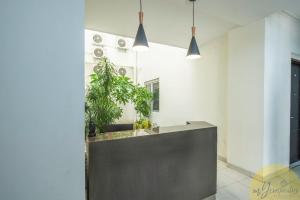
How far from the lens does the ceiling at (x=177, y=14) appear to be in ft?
7.92

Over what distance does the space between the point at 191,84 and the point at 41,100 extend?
400 centimetres

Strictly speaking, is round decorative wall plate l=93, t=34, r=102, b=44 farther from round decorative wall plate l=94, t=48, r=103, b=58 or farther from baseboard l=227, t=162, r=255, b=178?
baseboard l=227, t=162, r=255, b=178

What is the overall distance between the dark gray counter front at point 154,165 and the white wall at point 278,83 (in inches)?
51.1

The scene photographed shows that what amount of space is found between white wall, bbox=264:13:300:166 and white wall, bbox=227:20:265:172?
99mm

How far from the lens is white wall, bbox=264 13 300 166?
2787mm

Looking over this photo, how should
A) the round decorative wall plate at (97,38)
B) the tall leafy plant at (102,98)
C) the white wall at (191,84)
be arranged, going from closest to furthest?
1. the tall leafy plant at (102,98)
2. the white wall at (191,84)
3. the round decorative wall plate at (97,38)

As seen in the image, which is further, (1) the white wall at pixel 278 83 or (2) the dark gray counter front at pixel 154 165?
(1) the white wall at pixel 278 83

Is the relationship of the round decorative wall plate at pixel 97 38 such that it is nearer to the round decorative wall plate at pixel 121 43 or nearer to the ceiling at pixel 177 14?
the round decorative wall plate at pixel 121 43

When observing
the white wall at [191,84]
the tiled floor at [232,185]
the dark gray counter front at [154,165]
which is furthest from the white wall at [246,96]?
the dark gray counter front at [154,165]

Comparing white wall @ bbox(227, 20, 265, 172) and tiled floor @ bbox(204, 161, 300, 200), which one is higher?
white wall @ bbox(227, 20, 265, 172)

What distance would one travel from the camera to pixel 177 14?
110 inches

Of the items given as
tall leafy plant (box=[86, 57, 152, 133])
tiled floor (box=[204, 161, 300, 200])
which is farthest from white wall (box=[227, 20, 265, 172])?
tall leafy plant (box=[86, 57, 152, 133])

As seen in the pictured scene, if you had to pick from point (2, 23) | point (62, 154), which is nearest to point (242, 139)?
point (62, 154)

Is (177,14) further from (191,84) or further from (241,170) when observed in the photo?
(241,170)
